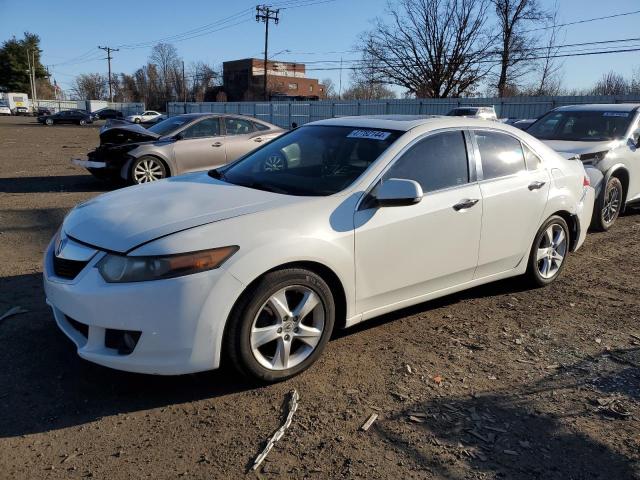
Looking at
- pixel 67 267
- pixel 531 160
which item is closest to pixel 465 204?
pixel 531 160

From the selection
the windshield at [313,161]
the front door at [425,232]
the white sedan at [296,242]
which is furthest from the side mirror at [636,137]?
the windshield at [313,161]

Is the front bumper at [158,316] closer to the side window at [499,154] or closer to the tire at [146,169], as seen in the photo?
the side window at [499,154]

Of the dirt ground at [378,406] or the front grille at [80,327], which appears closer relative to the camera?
the dirt ground at [378,406]

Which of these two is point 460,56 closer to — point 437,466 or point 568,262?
point 568,262

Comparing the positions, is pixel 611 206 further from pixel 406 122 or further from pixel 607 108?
pixel 406 122

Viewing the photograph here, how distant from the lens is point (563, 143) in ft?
26.4

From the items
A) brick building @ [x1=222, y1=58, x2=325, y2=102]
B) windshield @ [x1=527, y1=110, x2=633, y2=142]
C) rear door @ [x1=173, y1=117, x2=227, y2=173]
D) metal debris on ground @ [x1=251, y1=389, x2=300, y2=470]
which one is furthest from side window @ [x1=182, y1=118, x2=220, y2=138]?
brick building @ [x1=222, y1=58, x2=325, y2=102]

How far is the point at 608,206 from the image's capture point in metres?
7.76

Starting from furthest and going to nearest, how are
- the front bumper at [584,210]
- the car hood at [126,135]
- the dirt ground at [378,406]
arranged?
the car hood at [126,135] → the front bumper at [584,210] → the dirt ground at [378,406]

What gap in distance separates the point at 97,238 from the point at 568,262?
5.10 metres

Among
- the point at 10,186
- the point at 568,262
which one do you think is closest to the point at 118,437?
the point at 568,262

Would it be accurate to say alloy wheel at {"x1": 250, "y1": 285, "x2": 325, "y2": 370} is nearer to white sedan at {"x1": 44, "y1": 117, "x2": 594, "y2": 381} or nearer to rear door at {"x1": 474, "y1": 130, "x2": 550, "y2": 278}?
white sedan at {"x1": 44, "y1": 117, "x2": 594, "y2": 381}

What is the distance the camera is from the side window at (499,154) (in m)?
4.45

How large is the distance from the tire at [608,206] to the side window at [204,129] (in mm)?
6944
